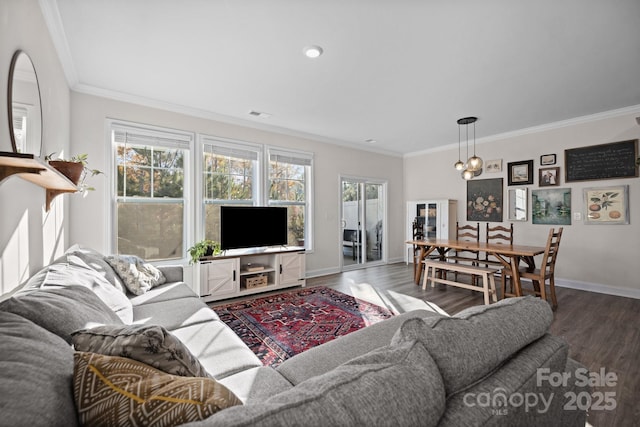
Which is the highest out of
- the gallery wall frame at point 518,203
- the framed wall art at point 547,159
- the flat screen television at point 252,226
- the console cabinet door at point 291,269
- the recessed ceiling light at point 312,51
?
the recessed ceiling light at point 312,51

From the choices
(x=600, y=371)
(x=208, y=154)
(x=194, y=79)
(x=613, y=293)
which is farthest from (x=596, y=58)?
(x=208, y=154)

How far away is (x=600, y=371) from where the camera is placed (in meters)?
2.15

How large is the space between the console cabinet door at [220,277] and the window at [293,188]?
1392 millimetres

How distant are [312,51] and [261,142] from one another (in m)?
2.33

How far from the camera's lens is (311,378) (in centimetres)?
72

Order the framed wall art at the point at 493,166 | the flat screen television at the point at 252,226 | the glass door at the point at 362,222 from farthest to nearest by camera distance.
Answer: the glass door at the point at 362,222 < the framed wall art at the point at 493,166 < the flat screen television at the point at 252,226

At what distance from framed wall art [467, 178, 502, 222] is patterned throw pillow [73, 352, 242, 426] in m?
5.90

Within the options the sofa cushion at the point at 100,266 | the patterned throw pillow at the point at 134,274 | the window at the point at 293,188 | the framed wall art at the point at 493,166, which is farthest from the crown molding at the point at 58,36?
the framed wall art at the point at 493,166

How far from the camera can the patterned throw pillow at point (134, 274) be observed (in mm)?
2574

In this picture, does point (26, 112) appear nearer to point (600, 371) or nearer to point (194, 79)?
point (194, 79)

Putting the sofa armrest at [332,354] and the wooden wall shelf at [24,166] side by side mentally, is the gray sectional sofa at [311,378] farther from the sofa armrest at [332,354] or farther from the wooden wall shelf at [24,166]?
the wooden wall shelf at [24,166]

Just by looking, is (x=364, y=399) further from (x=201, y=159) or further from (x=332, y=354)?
(x=201, y=159)

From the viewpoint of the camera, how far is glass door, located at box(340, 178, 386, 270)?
616 centimetres

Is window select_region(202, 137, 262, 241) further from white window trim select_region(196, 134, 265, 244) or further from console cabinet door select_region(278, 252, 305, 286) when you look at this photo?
console cabinet door select_region(278, 252, 305, 286)
